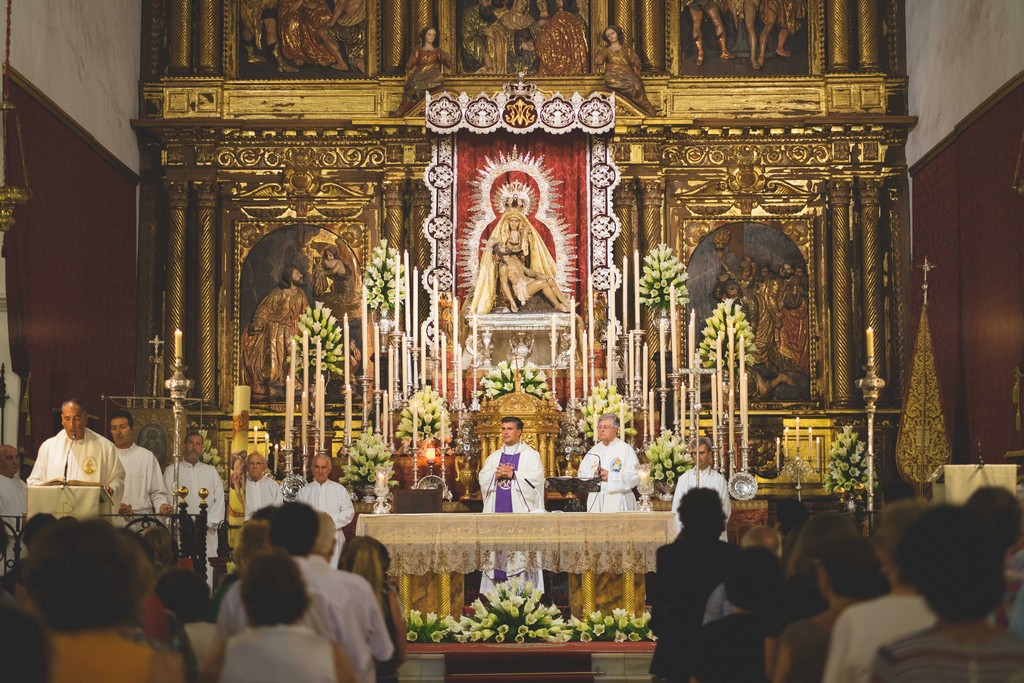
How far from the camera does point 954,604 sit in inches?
161

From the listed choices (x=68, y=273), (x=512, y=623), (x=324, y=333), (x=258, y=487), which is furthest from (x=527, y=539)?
(x=68, y=273)

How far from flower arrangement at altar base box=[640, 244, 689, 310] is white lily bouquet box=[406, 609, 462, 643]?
7.46m

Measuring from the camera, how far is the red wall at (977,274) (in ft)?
55.4

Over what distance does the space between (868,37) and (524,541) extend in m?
11.6

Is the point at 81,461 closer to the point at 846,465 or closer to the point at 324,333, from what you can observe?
the point at 324,333

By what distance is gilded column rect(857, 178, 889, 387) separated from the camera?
20766 millimetres

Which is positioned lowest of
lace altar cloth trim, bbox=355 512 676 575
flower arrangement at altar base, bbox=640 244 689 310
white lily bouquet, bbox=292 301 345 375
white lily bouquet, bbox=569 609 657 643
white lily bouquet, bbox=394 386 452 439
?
white lily bouquet, bbox=569 609 657 643

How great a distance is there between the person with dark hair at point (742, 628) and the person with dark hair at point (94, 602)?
7.92ft

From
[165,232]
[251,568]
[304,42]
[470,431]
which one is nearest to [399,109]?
[304,42]

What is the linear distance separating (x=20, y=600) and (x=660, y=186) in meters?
15.1

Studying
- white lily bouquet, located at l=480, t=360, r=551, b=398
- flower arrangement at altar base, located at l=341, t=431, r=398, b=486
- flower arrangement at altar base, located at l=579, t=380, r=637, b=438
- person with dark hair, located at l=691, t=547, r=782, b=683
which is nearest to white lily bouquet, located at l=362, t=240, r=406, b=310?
white lily bouquet, located at l=480, t=360, r=551, b=398

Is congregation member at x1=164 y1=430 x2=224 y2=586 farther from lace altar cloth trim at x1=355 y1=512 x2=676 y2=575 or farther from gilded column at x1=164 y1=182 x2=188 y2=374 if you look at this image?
lace altar cloth trim at x1=355 y1=512 x2=676 y2=575

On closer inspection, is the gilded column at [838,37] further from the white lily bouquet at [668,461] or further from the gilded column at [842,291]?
the white lily bouquet at [668,461]

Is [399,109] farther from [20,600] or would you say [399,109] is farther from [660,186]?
[20,600]
